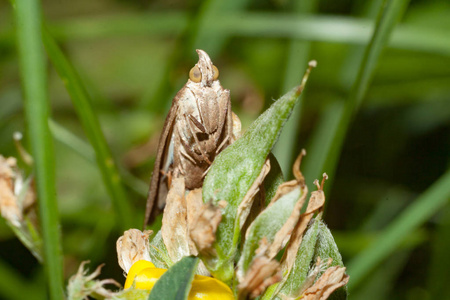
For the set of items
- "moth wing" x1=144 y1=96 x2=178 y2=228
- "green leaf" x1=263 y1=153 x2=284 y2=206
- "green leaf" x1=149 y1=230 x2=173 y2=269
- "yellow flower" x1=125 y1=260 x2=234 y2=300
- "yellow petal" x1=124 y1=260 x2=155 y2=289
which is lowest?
"yellow flower" x1=125 y1=260 x2=234 y2=300

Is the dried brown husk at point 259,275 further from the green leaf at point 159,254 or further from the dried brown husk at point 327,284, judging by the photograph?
the green leaf at point 159,254

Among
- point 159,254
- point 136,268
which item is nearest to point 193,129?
point 159,254

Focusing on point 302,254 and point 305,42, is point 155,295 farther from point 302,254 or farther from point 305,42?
point 305,42

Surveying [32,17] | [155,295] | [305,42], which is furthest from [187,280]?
[305,42]

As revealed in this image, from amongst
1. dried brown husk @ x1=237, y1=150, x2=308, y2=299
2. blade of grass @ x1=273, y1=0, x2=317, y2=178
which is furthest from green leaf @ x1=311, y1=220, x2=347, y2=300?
blade of grass @ x1=273, y1=0, x2=317, y2=178

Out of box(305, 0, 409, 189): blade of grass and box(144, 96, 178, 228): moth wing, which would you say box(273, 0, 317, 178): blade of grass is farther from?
box(144, 96, 178, 228): moth wing

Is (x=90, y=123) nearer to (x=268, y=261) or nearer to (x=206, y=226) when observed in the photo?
(x=206, y=226)
